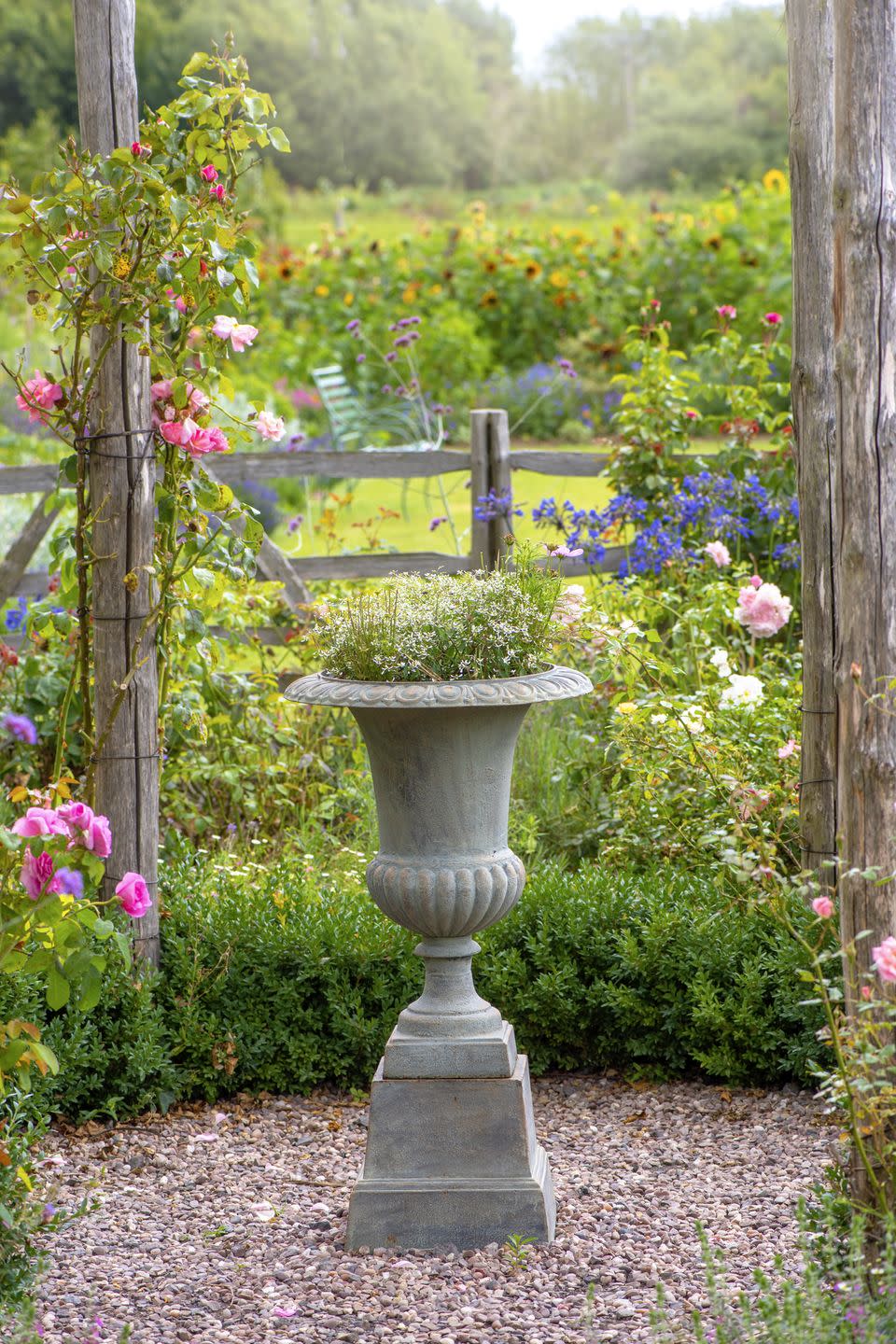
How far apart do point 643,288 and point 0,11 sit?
1763 cm

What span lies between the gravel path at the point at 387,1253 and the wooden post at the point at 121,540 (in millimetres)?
595

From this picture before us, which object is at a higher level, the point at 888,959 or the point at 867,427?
the point at 867,427

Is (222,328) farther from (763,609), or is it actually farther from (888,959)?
(888,959)

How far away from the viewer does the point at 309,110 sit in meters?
28.7

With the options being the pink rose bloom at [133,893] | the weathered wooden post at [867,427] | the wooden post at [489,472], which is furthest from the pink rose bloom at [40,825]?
the wooden post at [489,472]

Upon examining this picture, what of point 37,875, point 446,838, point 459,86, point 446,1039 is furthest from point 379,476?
point 459,86

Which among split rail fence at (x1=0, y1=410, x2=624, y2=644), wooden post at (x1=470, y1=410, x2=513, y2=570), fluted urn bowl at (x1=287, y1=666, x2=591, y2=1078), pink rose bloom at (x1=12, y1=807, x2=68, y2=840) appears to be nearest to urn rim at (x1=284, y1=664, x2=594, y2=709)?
fluted urn bowl at (x1=287, y1=666, x2=591, y2=1078)

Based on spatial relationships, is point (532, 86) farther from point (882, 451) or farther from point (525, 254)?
point (882, 451)

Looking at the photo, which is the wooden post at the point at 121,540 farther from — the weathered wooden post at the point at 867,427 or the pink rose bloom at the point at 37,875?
the weathered wooden post at the point at 867,427

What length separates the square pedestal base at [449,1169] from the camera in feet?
9.06

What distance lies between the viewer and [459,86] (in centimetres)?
3100

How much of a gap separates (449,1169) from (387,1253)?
200 millimetres

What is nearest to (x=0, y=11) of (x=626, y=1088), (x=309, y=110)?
(x=309, y=110)

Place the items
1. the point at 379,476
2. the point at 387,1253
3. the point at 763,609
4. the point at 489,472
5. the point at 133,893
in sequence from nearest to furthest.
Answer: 1. the point at 133,893
2. the point at 387,1253
3. the point at 763,609
4. the point at 489,472
5. the point at 379,476
